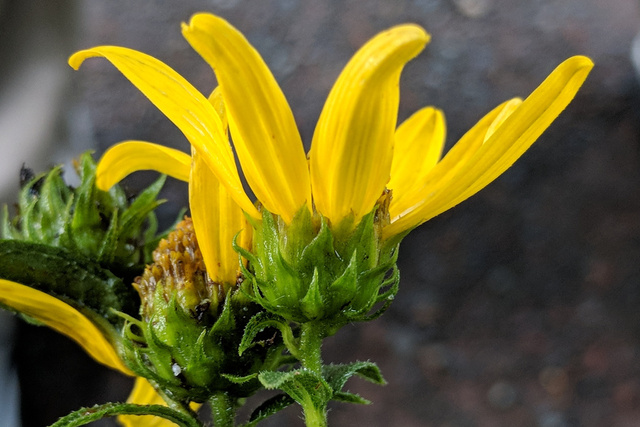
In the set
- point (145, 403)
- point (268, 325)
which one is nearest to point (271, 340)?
point (268, 325)

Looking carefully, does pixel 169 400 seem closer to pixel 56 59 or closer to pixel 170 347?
pixel 170 347

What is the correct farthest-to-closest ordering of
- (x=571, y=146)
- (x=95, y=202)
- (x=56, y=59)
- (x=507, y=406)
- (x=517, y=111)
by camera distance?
(x=571, y=146), (x=507, y=406), (x=56, y=59), (x=95, y=202), (x=517, y=111)

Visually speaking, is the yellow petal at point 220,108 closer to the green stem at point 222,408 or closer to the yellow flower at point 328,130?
the yellow flower at point 328,130

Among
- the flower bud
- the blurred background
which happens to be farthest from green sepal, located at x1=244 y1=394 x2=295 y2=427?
the blurred background

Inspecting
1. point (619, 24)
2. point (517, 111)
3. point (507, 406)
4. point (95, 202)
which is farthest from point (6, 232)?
point (619, 24)

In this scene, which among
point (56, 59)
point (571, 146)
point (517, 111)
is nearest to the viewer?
point (517, 111)

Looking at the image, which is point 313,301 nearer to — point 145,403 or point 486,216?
point 145,403

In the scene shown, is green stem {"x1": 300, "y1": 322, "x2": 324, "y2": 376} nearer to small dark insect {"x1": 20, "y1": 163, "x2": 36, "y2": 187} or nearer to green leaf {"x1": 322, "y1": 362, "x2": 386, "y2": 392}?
green leaf {"x1": 322, "y1": 362, "x2": 386, "y2": 392}
